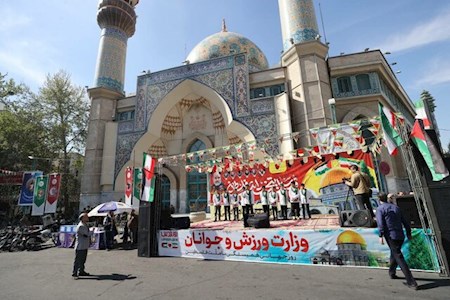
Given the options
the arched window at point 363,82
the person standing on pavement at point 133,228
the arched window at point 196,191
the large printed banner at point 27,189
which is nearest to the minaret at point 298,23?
the arched window at point 363,82

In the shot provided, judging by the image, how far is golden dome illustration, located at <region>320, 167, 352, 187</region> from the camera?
9.17m

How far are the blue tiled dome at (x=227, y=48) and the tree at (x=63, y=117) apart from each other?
10629 millimetres

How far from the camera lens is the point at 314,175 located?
971 cm

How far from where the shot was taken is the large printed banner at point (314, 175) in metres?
9.04

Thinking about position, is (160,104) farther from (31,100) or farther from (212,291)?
(212,291)

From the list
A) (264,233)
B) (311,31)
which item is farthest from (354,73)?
(264,233)

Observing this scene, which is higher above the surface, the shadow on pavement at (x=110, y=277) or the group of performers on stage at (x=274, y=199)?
the group of performers on stage at (x=274, y=199)

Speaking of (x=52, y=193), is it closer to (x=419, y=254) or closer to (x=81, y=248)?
(x=81, y=248)

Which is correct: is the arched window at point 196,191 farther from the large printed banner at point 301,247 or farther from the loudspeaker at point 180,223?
the large printed banner at point 301,247

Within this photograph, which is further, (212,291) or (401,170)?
(401,170)

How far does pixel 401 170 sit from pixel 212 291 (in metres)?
13.1

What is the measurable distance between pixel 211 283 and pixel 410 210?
441 centimetres

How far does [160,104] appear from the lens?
1634 centimetres

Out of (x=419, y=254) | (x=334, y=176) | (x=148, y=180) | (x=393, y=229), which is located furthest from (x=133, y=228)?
(x=419, y=254)
